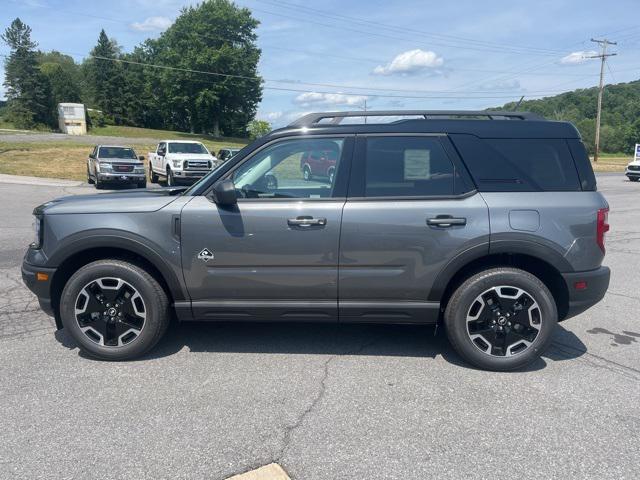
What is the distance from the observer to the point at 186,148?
21.7 m

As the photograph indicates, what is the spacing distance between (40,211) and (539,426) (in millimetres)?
3975

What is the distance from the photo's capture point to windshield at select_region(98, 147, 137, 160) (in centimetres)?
2047

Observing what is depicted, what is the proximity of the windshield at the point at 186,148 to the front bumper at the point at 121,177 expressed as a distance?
1.90 m

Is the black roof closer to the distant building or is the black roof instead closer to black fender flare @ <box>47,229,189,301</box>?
black fender flare @ <box>47,229,189,301</box>

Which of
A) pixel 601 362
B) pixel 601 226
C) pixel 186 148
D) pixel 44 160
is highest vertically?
pixel 186 148

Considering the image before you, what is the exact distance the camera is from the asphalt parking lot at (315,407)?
2.78m

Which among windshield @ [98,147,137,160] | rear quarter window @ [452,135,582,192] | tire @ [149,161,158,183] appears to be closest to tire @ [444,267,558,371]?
rear quarter window @ [452,135,582,192]

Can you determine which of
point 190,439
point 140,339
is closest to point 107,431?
point 190,439

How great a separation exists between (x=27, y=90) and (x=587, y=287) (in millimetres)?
80208

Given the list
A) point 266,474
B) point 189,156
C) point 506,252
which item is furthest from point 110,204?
point 189,156

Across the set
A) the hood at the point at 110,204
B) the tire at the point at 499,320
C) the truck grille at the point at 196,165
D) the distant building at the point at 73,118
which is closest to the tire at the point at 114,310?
the hood at the point at 110,204

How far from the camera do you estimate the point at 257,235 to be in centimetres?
388

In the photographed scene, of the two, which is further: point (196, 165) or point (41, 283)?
point (196, 165)

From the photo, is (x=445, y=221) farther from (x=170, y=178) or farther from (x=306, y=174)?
(x=170, y=178)
